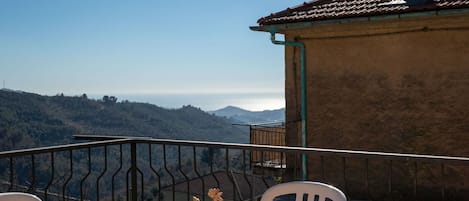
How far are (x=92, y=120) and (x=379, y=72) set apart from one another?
40203mm

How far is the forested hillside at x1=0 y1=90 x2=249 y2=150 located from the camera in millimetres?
34750

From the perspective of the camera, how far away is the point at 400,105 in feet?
25.1

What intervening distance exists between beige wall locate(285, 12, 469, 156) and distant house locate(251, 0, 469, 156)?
13 millimetres

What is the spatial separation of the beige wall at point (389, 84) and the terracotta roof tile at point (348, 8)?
217 mm

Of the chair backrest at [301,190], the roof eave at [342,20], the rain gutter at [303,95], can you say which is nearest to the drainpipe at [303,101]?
the rain gutter at [303,95]

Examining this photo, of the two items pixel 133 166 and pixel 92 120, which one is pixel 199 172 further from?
pixel 92 120

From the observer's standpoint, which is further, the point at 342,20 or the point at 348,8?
the point at 348,8

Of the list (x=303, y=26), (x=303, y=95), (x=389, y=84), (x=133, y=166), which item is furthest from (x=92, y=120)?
(x=133, y=166)

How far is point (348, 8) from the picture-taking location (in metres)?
7.82

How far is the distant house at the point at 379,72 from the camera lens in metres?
7.18

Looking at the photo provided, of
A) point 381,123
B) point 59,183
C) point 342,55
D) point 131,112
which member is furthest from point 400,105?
point 131,112

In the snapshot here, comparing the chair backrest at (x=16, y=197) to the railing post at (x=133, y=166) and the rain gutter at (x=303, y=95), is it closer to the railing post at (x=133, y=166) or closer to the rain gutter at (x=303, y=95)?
the railing post at (x=133, y=166)

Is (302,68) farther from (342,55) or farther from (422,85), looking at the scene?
(422,85)

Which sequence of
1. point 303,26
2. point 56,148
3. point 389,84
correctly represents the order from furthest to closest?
point 303,26 → point 389,84 → point 56,148
